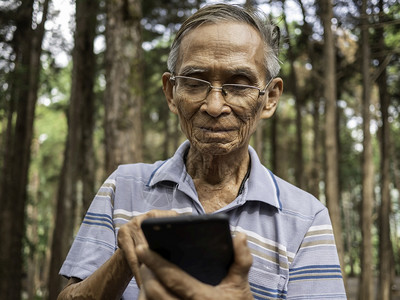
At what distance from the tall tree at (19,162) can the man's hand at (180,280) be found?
1027 centimetres

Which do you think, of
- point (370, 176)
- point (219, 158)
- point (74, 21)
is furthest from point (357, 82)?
point (219, 158)

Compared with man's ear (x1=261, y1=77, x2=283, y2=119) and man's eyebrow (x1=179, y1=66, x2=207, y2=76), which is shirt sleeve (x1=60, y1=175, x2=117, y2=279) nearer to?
man's eyebrow (x1=179, y1=66, x2=207, y2=76)

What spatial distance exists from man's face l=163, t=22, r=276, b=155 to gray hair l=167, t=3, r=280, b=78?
0.11 ft

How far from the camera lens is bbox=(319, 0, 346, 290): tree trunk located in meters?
9.16

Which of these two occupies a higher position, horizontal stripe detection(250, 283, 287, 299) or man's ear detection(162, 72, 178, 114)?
man's ear detection(162, 72, 178, 114)

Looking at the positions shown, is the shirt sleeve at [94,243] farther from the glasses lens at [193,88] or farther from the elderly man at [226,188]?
the glasses lens at [193,88]

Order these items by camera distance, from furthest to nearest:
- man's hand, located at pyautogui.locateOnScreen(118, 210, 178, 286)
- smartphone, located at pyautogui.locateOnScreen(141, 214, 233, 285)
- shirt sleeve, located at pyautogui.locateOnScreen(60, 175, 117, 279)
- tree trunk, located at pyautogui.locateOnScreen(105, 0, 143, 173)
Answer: tree trunk, located at pyautogui.locateOnScreen(105, 0, 143, 173) → shirt sleeve, located at pyautogui.locateOnScreen(60, 175, 117, 279) → man's hand, located at pyautogui.locateOnScreen(118, 210, 178, 286) → smartphone, located at pyautogui.locateOnScreen(141, 214, 233, 285)

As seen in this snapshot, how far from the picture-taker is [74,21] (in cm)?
1166

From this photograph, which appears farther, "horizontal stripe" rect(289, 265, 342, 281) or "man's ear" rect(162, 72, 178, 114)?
"man's ear" rect(162, 72, 178, 114)

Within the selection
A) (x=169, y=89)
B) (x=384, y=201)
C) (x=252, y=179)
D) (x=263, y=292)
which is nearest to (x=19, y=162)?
(x=384, y=201)

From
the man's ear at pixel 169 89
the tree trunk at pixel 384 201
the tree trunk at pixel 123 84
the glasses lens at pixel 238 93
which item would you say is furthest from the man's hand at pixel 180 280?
the tree trunk at pixel 384 201

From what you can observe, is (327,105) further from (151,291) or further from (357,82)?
(151,291)

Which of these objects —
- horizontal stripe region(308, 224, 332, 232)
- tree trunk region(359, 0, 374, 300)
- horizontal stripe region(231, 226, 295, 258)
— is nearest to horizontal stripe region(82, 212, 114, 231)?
horizontal stripe region(231, 226, 295, 258)

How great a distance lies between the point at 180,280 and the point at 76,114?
33.6 feet
